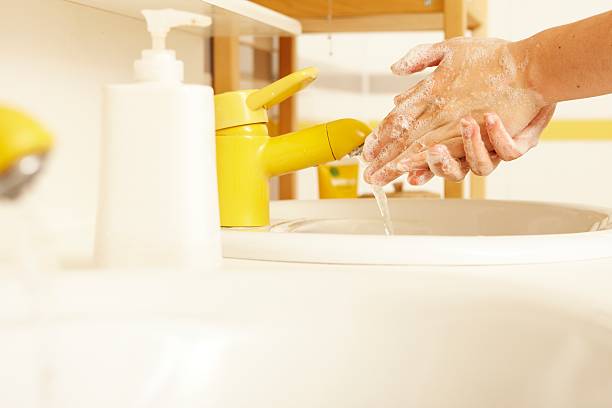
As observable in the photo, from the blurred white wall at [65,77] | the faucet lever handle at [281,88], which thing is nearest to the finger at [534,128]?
the faucet lever handle at [281,88]

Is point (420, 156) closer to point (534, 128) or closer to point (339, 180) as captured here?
point (534, 128)

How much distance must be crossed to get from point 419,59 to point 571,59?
0.48ft

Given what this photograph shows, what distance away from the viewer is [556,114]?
2650 mm

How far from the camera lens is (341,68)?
260cm

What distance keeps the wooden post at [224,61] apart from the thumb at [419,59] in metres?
0.43

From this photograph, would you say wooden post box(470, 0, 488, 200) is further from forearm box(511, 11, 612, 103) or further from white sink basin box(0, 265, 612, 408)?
white sink basin box(0, 265, 612, 408)

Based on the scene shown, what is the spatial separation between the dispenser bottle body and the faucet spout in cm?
30

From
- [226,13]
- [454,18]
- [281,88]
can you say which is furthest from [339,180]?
[281,88]

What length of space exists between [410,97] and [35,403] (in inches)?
21.4

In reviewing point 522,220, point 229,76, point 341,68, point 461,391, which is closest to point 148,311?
point 461,391

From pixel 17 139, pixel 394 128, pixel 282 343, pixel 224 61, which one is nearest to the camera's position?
pixel 17 139

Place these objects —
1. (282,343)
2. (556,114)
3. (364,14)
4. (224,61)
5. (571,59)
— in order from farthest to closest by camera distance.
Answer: (556,114) → (364,14) → (224,61) → (571,59) → (282,343)

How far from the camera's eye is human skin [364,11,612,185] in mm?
700

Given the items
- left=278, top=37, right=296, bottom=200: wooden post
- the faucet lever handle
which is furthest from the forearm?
left=278, top=37, right=296, bottom=200: wooden post
